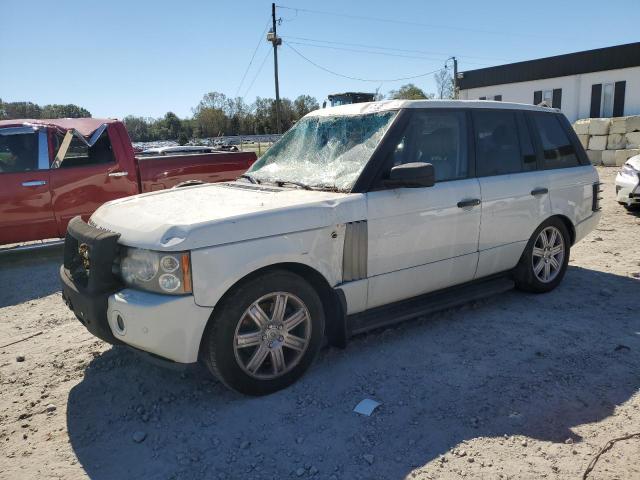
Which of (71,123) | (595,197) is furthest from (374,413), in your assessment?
(71,123)

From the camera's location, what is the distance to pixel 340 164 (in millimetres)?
4105

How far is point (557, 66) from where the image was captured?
35.5 metres

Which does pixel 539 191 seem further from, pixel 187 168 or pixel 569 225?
pixel 187 168

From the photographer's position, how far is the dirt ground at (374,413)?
280 centimetres

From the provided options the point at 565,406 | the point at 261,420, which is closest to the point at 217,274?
the point at 261,420

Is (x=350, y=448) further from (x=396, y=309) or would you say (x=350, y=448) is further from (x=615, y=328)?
(x=615, y=328)

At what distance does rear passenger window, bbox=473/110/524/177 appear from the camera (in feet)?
15.2

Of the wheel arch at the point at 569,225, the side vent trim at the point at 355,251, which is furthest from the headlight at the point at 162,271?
the wheel arch at the point at 569,225

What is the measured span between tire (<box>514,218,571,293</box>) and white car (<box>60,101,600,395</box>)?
18mm

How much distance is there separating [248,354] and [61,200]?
5.09m

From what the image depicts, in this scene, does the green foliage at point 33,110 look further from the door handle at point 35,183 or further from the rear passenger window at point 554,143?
the rear passenger window at point 554,143

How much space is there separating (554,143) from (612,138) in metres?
16.6

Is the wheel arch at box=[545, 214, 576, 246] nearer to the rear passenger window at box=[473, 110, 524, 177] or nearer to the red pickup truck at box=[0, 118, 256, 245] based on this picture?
the rear passenger window at box=[473, 110, 524, 177]

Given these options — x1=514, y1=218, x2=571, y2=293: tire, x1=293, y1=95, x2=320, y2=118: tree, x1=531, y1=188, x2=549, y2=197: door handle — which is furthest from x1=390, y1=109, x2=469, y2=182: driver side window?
x1=293, y1=95, x2=320, y2=118: tree
